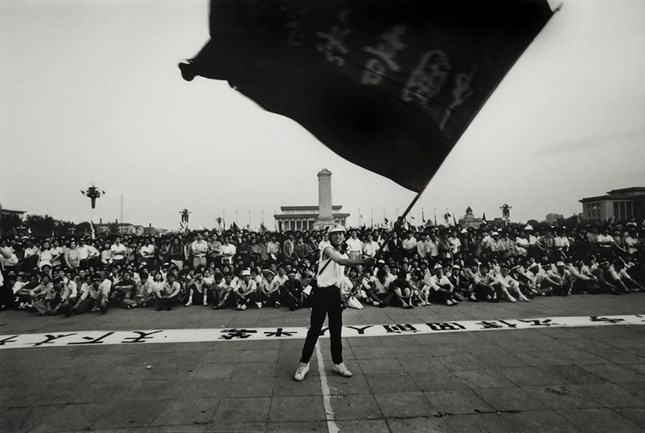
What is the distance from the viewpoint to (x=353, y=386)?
4.21 metres

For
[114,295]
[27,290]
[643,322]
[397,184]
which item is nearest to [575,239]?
[643,322]

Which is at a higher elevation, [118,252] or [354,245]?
[354,245]

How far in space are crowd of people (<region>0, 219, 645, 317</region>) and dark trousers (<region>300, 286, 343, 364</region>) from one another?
11.3ft

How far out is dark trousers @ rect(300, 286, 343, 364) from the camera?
4453mm

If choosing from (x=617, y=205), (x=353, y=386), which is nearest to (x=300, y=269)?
(x=353, y=386)

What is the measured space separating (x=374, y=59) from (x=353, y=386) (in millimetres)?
3434

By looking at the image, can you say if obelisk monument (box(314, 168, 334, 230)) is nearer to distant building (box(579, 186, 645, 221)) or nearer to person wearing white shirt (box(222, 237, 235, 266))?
distant building (box(579, 186, 645, 221))

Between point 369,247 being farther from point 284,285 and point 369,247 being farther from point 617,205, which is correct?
point 617,205

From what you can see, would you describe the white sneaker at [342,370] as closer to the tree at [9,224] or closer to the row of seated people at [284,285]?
the row of seated people at [284,285]

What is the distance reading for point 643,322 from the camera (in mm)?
7207

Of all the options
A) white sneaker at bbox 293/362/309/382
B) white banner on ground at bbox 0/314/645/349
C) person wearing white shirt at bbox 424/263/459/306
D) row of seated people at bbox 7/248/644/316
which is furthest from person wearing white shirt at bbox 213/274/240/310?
white sneaker at bbox 293/362/309/382

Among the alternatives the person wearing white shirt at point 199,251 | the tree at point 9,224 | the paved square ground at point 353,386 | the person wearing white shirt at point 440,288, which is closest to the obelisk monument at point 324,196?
the tree at point 9,224

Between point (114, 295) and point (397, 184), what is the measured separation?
9.68m

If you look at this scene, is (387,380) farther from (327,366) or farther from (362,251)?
(362,251)
